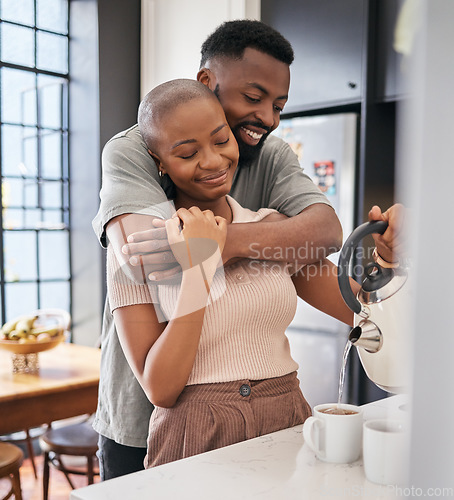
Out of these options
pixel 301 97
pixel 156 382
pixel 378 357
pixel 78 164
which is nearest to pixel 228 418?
pixel 156 382

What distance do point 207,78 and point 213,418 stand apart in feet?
1.74

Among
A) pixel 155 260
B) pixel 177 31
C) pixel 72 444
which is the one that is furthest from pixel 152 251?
pixel 177 31

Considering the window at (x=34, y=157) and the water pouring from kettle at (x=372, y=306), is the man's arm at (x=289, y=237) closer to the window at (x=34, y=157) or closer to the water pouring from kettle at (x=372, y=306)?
the water pouring from kettle at (x=372, y=306)

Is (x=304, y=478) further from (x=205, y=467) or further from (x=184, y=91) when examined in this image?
(x=184, y=91)

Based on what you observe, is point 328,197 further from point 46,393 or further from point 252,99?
point 252,99

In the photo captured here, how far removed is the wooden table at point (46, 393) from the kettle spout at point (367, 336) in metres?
1.30

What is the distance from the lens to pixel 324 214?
2.98 feet

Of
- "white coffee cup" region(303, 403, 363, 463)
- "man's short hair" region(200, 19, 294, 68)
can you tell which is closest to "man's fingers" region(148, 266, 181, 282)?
"white coffee cup" region(303, 403, 363, 463)

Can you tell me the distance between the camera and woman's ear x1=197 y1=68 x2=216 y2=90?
0.91m

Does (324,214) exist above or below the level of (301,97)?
below

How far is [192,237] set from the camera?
73 centimetres

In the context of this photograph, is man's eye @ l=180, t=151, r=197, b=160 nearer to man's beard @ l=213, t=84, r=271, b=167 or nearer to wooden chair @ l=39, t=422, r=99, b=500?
man's beard @ l=213, t=84, r=271, b=167

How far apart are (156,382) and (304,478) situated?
228mm

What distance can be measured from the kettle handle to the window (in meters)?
2.59
